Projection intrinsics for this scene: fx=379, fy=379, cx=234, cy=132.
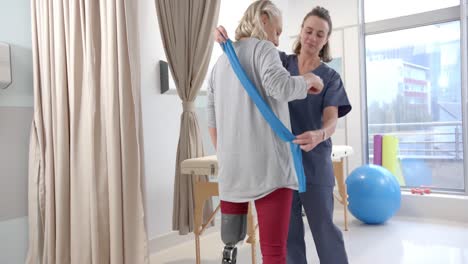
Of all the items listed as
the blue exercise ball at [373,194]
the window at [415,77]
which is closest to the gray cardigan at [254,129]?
the blue exercise ball at [373,194]

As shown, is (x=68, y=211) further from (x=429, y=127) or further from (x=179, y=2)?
(x=429, y=127)

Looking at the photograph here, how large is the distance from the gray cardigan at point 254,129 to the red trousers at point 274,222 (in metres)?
0.04

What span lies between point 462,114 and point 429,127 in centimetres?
82

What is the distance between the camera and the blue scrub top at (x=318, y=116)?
1502mm

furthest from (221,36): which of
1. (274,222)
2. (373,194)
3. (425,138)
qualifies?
(425,138)

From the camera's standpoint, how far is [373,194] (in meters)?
3.15

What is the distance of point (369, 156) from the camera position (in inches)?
162

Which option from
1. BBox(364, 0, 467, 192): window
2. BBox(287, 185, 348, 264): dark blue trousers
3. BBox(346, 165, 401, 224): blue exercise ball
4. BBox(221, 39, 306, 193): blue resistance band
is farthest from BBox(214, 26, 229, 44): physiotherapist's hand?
BBox(364, 0, 467, 192): window

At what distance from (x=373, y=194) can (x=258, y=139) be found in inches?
90.0

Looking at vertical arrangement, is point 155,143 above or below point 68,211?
above

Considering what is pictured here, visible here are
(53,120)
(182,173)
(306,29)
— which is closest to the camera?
(306,29)

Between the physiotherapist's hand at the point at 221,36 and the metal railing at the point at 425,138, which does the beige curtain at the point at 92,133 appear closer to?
the physiotherapist's hand at the point at 221,36

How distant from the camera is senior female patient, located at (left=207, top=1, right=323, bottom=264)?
1.18 meters

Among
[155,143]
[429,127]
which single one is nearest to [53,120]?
[155,143]
